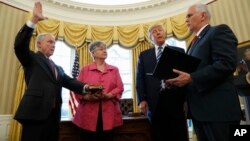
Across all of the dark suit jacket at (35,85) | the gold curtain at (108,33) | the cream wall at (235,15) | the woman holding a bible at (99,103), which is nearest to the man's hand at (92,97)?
the woman holding a bible at (99,103)

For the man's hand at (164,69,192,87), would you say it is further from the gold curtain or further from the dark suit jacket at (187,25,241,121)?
the gold curtain

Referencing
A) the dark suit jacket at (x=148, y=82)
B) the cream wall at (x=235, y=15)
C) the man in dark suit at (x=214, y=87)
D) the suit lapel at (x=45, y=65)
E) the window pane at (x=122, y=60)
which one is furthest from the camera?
the window pane at (x=122, y=60)

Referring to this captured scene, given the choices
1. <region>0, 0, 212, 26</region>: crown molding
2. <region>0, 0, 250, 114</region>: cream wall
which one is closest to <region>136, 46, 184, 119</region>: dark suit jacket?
<region>0, 0, 250, 114</region>: cream wall

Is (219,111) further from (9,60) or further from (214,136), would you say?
(9,60)

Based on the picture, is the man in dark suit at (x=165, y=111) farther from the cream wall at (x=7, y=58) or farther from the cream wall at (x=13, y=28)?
the cream wall at (x=7, y=58)

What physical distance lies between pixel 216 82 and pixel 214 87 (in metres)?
0.04

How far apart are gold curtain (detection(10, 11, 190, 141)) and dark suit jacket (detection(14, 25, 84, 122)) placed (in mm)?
3241

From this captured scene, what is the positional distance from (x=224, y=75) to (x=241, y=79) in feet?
7.65

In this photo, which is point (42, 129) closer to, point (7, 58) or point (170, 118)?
point (170, 118)

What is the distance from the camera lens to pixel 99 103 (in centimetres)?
185

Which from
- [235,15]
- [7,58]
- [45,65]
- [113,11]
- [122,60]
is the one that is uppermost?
[113,11]

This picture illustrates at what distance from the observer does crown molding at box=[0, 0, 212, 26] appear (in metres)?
5.23

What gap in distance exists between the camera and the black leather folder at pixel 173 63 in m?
1.29

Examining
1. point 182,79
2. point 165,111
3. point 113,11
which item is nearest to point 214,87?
point 182,79
